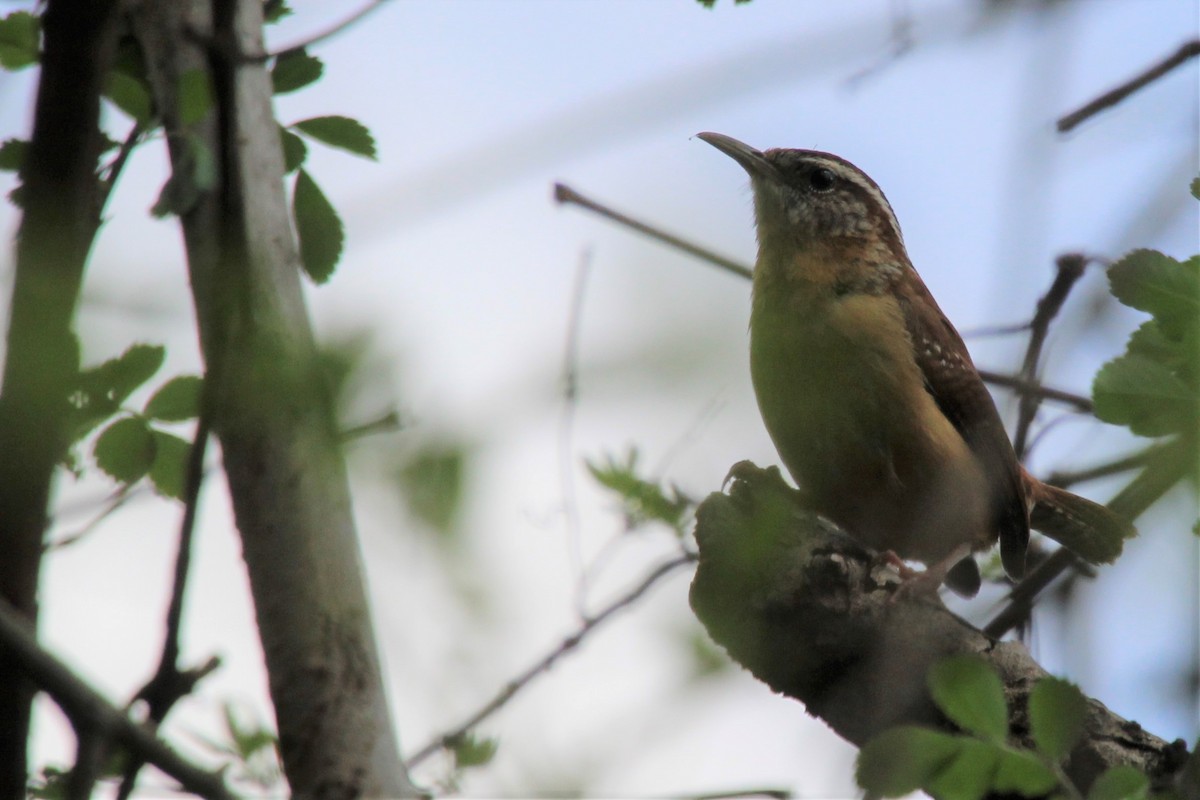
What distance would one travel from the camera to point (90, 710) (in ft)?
5.40

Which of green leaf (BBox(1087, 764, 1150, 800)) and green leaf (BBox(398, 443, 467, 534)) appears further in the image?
green leaf (BBox(1087, 764, 1150, 800))

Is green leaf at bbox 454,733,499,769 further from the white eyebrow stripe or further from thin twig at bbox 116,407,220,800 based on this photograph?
the white eyebrow stripe

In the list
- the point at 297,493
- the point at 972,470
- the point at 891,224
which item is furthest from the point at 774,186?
the point at 297,493

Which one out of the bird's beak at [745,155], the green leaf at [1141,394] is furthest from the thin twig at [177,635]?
the bird's beak at [745,155]

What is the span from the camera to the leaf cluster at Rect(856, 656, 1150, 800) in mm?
2062

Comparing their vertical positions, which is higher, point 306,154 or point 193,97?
point 193,97

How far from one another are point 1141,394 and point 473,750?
2091 millimetres

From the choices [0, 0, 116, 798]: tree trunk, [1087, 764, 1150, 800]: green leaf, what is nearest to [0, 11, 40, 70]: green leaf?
[0, 0, 116, 798]: tree trunk

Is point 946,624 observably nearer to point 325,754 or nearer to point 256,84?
point 325,754

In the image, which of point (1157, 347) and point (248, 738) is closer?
point (1157, 347)

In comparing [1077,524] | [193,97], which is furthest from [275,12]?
[1077,524]

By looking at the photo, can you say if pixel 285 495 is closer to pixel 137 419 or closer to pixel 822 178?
pixel 137 419

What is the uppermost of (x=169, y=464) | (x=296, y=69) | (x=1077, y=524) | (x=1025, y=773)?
Result: (x=296, y=69)

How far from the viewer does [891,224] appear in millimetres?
6133
